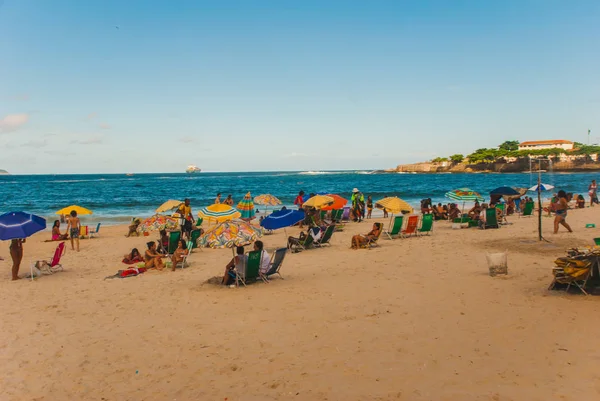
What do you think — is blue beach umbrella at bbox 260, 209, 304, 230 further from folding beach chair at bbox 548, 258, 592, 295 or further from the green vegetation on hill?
the green vegetation on hill

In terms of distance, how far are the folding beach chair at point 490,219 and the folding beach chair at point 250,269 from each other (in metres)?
10.1

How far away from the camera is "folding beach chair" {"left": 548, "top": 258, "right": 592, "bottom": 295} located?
728cm

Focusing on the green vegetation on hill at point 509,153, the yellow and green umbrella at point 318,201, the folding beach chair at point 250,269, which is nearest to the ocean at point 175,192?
the yellow and green umbrella at point 318,201

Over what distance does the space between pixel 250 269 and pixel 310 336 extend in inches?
129

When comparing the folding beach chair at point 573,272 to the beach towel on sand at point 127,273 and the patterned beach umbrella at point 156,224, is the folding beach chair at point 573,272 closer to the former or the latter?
the beach towel on sand at point 127,273

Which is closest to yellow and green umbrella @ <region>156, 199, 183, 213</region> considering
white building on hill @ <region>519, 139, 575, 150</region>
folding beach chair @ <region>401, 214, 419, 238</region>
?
folding beach chair @ <region>401, 214, 419, 238</region>

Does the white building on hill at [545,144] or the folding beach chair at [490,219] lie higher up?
the white building on hill at [545,144]

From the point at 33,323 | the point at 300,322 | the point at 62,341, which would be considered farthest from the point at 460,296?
the point at 33,323

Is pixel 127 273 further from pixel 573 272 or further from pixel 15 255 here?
pixel 573 272

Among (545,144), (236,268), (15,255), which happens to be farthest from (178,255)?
(545,144)

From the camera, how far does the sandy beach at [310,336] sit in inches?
187

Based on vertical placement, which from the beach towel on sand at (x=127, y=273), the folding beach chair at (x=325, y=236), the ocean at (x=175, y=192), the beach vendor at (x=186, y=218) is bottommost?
the ocean at (x=175, y=192)

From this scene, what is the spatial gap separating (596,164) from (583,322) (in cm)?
10938

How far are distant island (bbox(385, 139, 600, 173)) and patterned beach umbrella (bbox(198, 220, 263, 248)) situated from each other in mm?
88060
